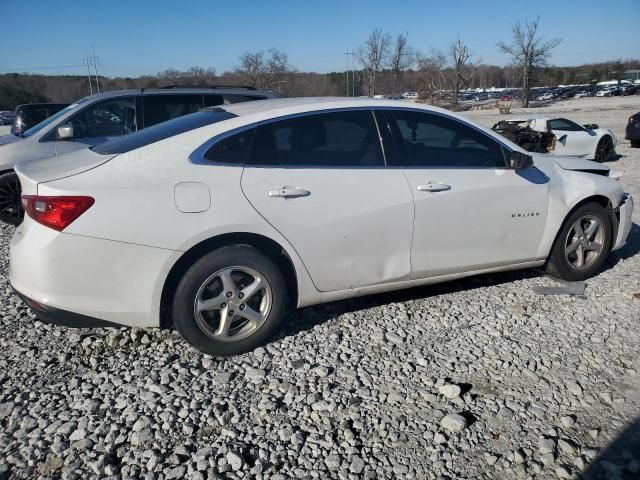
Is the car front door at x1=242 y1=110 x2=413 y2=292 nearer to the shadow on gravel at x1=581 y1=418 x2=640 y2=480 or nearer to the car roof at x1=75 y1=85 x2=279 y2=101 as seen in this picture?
the shadow on gravel at x1=581 y1=418 x2=640 y2=480

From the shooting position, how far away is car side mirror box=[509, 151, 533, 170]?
3756 mm

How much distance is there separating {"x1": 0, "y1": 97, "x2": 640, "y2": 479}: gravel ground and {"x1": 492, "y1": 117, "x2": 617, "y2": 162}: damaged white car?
9.78 m

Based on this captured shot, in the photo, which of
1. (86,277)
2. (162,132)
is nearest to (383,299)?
(162,132)

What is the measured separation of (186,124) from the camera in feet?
10.7

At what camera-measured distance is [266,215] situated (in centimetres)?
304

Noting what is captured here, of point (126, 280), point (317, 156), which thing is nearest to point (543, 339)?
point (317, 156)

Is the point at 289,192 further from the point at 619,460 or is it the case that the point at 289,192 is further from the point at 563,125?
the point at 563,125

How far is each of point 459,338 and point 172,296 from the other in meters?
1.98

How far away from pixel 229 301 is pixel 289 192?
79 centimetres

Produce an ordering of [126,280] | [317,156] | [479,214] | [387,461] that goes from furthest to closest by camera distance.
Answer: [479,214]
[317,156]
[126,280]
[387,461]

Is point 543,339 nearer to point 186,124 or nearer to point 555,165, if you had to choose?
point 555,165

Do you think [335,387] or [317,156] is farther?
[317,156]

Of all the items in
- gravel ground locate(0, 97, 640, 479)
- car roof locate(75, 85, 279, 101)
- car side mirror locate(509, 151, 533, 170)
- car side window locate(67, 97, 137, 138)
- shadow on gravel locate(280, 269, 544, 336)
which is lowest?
gravel ground locate(0, 97, 640, 479)

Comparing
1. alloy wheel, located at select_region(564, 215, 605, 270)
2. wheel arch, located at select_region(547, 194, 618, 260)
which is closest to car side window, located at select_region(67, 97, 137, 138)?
wheel arch, located at select_region(547, 194, 618, 260)
